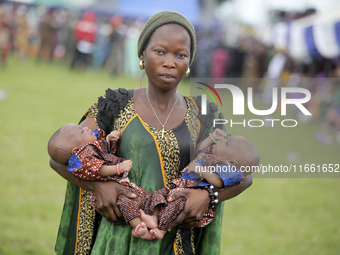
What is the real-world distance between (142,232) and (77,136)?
2.11 feet

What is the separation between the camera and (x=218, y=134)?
2.19 m

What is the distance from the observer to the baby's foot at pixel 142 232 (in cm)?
195

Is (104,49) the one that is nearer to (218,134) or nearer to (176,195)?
(218,134)

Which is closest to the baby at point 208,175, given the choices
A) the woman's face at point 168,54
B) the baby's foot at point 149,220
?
the baby's foot at point 149,220

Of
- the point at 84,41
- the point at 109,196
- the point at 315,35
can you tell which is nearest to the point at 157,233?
the point at 109,196

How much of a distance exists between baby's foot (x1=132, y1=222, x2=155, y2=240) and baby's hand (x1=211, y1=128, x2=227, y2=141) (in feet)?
2.15

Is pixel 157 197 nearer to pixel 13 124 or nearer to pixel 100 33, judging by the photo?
pixel 13 124

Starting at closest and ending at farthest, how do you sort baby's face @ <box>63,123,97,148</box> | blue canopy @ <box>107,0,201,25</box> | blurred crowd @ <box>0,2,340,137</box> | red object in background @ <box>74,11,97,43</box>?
1. baby's face @ <box>63,123,97,148</box>
2. blurred crowd @ <box>0,2,340,137</box>
3. red object in background @ <box>74,11,97,43</box>
4. blue canopy @ <box>107,0,201,25</box>

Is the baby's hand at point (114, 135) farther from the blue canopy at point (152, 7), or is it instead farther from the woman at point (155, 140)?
the blue canopy at point (152, 7)

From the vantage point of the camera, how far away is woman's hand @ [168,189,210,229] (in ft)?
6.56

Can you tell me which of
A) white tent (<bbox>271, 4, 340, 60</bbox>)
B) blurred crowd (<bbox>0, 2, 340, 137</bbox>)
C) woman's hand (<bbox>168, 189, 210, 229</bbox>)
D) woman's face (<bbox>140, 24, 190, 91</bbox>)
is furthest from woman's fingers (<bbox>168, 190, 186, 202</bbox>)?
blurred crowd (<bbox>0, 2, 340, 137</bbox>)

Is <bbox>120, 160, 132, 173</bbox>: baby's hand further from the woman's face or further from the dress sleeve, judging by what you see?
the woman's face

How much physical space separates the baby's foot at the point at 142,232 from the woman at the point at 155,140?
0.39ft

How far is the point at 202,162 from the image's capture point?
208 cm
